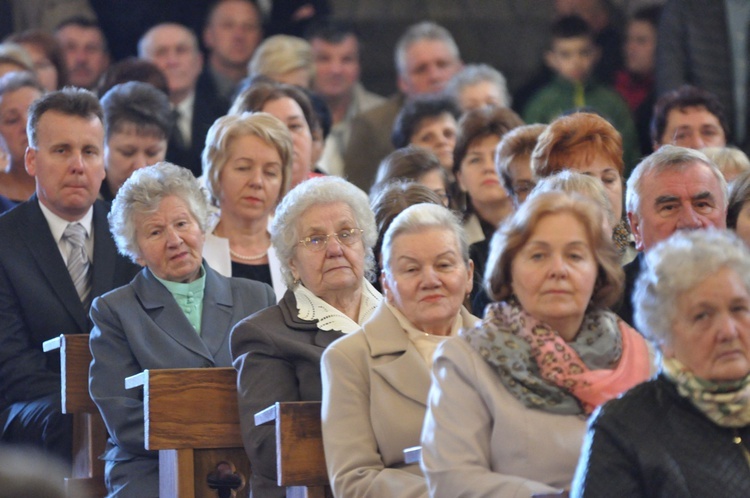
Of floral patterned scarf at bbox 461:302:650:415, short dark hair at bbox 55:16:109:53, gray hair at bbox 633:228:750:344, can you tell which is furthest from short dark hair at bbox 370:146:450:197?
short dark hair at bbox 55:16:109:53

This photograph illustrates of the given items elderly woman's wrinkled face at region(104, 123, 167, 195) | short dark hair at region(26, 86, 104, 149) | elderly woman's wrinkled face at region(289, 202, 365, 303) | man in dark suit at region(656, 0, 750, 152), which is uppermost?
man in dark suit at region(656, 0, 750, 152)

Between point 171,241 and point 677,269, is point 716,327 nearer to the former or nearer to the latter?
point 677,269

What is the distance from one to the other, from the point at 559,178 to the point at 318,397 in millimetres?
989

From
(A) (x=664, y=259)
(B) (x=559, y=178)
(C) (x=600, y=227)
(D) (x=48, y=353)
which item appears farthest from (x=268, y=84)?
(A) (x=664, y=259)

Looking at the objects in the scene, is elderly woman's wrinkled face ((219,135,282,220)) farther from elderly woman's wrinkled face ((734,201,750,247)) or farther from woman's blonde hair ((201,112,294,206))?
elderly woman's wrinkled face ((734,201,750,247))

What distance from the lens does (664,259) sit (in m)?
3.14

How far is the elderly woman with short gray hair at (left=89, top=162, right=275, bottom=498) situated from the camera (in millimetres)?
4508

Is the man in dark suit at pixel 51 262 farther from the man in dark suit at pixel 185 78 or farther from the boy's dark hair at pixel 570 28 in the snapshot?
the boy's dark hair at pixel 570 28

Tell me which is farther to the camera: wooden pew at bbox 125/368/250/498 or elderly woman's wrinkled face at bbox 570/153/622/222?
elderly woman's wrinkled face at bbox 570/153/622/222

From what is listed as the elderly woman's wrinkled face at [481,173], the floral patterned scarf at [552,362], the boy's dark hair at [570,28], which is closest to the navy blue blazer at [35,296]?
the elderly woman's wrinkled face at [481,173]

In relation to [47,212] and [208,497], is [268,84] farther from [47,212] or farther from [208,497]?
[208,497]

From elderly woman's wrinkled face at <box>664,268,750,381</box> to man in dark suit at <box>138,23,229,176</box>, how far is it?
4561 millimetres

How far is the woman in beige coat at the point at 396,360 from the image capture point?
12.2 ft

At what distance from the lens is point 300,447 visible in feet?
12.5
